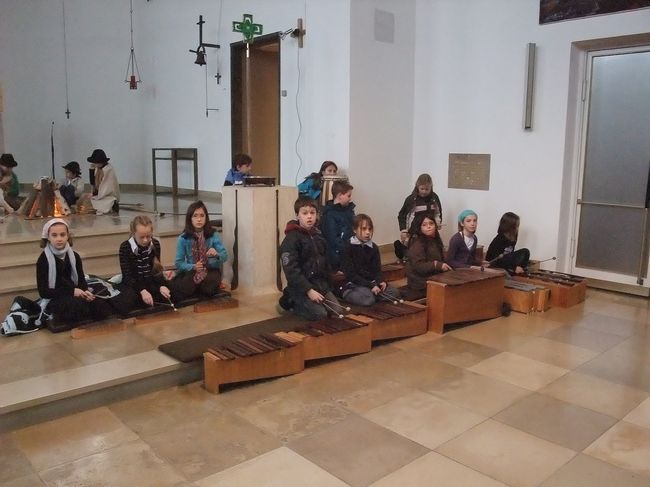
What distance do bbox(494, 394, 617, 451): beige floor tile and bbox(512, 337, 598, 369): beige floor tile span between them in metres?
0.68

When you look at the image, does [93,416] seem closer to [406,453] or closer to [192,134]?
[406,453]

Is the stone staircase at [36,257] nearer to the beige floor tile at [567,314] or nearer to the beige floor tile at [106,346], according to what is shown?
the beige floor tile at [106,346]

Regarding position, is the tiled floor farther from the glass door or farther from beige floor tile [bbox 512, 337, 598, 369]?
the glass door

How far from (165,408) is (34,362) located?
0.98 m

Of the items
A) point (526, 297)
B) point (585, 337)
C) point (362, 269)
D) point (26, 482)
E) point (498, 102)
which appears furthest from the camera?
point (498, 102)

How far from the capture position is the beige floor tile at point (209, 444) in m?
2.80

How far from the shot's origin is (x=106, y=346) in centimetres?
407

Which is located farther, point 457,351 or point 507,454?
point 457,351

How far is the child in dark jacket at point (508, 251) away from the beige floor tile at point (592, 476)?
334 cm

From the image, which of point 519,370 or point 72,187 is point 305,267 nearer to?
point 519,370

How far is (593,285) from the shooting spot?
6281mm

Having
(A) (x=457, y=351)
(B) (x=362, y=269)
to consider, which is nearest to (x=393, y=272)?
(B) (x=362, y=269)

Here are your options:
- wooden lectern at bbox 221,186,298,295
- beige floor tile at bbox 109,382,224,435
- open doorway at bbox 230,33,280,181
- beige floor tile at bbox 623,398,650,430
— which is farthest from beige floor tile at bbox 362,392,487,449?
open doorway at bbox 230,33,280,181

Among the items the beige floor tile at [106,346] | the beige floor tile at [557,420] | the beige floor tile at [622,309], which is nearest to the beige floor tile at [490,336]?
the beige floor tile at [557,420]
